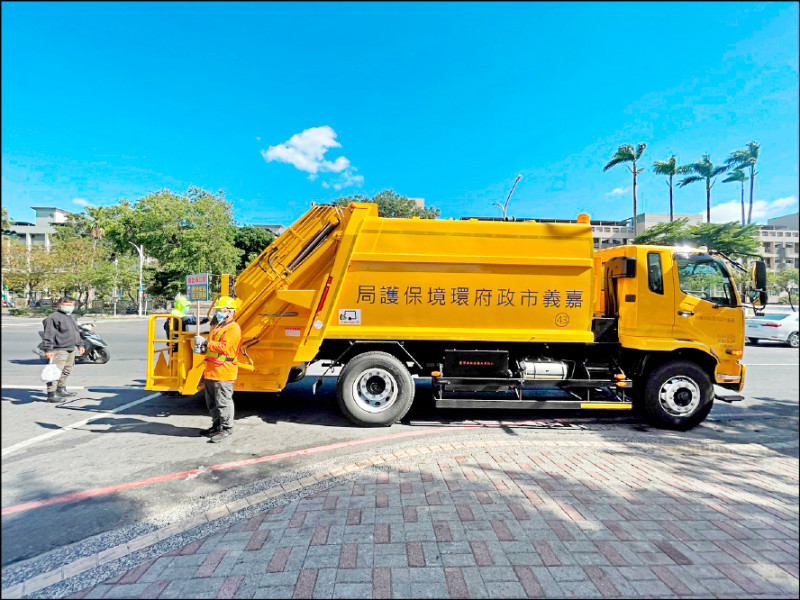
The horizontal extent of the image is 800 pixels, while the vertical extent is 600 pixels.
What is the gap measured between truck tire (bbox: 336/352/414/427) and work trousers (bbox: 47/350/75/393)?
177 inches

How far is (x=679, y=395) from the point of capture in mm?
5082

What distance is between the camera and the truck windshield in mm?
5113

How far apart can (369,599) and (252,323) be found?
3.88 meters

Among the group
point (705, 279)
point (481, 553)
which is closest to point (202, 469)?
point (481, 553)

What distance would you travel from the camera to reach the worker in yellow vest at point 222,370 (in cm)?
452

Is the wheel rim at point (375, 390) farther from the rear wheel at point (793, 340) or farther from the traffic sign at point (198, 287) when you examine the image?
the rear wheel at point (793, 340)

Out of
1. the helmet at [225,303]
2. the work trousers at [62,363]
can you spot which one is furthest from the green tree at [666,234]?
the work trousers at [62,363]

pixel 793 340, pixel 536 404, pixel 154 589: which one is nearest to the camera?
pixel 154 589

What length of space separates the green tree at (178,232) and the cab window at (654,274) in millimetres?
27018

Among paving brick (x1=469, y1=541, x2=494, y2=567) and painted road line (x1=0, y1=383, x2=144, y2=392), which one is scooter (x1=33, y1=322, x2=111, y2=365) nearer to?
painted road line (x1=0, y1=383, x2=144, y2=392)

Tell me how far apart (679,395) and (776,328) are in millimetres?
12513

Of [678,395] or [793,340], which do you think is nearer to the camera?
[678,395]

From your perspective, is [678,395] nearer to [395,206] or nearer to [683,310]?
[683,310]

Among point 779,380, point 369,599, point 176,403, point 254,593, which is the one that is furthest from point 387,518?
point 779,380
